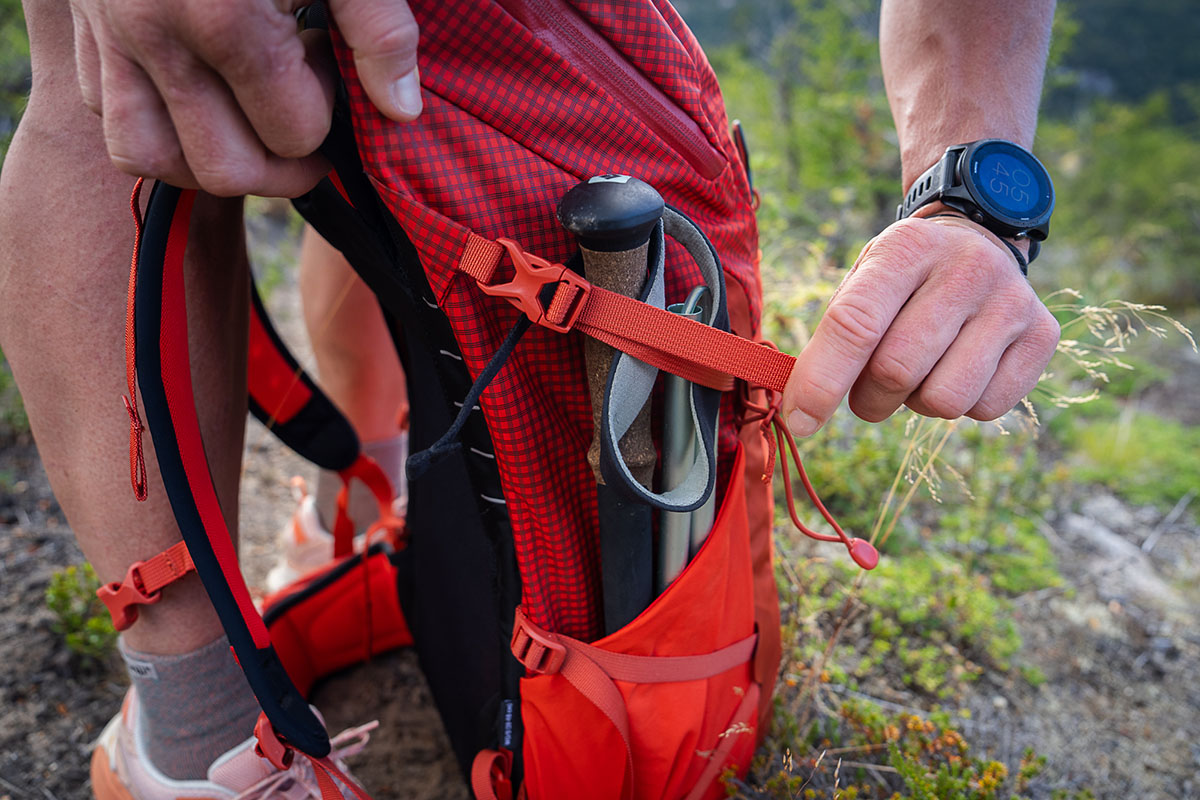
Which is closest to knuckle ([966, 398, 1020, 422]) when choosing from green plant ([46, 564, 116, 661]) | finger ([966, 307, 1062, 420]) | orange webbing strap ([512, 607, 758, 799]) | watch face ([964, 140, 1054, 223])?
finger ([966, 307, 1062, 420])

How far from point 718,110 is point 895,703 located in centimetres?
130

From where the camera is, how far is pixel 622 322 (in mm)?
783

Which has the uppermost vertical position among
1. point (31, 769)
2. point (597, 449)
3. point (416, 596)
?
point (597, 449)

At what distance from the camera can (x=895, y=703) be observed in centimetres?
155

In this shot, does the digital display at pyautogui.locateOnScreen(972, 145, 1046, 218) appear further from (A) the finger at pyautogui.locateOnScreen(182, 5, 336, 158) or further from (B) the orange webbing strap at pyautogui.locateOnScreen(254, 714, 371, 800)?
(B) the orange webbing strap at pyautogui.locateOnScreen(254, 714, 371, 800)

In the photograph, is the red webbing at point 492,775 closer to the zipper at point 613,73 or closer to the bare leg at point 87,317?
the bare leg at point 87,317

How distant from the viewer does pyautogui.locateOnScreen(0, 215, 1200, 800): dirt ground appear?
140cm

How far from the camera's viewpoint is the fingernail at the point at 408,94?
669 mm

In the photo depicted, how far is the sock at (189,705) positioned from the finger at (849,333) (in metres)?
0.93

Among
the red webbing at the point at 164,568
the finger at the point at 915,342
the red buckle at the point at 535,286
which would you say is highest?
the red buckle at the point at 535,286

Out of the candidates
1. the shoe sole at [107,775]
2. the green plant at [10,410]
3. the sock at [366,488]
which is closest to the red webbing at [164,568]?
the shoe sole at [107,775]

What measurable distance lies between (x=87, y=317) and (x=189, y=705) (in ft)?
1.91

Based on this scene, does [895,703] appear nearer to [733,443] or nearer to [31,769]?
[733,443]

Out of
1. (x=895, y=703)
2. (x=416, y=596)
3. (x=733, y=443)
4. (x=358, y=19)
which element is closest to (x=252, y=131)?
(x=358, y=19)
